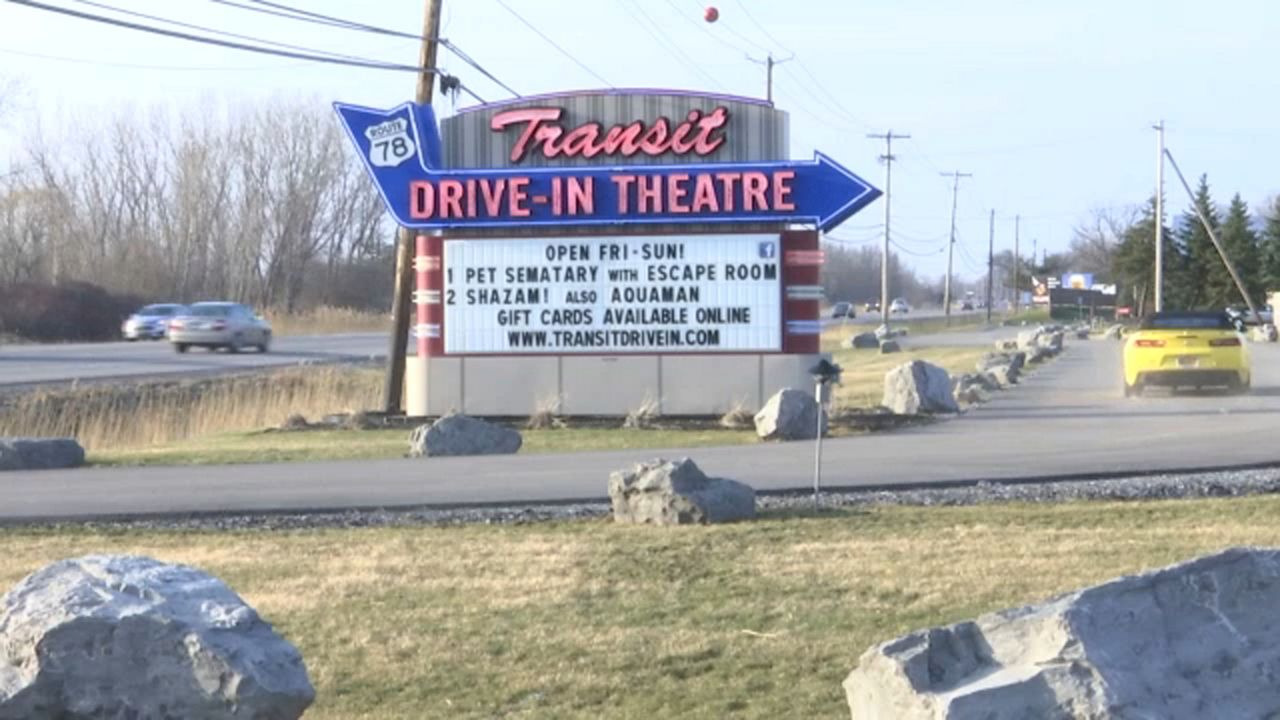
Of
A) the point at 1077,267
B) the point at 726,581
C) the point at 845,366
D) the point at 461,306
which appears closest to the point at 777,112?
the point at 461,306

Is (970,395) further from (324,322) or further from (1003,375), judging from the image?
(324,322)

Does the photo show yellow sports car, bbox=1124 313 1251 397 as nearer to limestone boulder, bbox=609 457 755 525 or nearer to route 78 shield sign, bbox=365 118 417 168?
route 78 shield sign, bbox=365 118 417 168

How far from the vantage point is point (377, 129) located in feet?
87.6

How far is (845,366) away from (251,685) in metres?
43.5

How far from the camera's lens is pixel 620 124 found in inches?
1029

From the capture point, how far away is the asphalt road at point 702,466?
16.3 metres

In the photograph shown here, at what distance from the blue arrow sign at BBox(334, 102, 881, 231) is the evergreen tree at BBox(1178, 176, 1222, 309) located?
64.7 metres

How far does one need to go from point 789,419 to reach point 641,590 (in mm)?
11638

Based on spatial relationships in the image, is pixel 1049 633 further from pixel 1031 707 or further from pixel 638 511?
pixel 638 511

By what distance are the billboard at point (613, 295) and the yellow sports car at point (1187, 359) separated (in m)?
8.32

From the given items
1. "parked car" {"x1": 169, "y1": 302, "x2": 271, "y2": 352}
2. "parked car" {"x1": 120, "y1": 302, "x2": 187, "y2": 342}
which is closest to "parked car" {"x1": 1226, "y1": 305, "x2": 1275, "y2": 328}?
"parked car" {"x1": 169, "y1": 302, "x2": 271, "y2": 352}

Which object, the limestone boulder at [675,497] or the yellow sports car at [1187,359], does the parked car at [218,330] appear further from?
the limestone boulder at [675,497]

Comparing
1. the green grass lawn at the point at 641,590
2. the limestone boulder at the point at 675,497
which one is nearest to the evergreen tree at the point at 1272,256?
the green grass lawn at the point at 641,590

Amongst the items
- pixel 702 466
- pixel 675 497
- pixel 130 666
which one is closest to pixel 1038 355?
pixel 702 466
